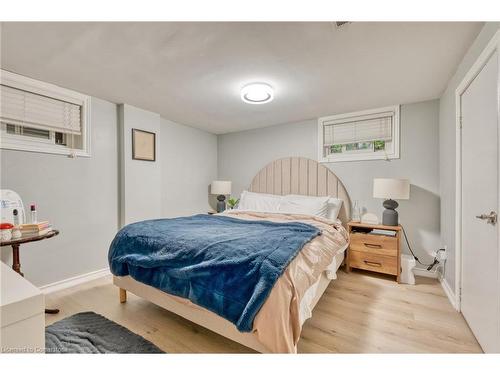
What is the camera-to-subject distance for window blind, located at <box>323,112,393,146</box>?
3.05 m

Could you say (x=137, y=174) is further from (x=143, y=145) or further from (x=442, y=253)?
(x=442, y=253)

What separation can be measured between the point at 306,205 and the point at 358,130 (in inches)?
51.2

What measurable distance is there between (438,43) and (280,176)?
8.11 ft

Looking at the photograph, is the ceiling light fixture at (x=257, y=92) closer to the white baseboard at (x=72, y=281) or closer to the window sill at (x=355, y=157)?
the window sill at (x=355, y=157)

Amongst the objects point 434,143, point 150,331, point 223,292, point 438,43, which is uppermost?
point 438,43

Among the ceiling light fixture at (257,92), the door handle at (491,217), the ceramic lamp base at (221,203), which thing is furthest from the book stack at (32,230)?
the door handle at (491,217)

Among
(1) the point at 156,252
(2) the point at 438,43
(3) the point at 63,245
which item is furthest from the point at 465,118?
(3) the point at 63,245

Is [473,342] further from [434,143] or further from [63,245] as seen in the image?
[63,245]

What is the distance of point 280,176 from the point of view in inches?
150

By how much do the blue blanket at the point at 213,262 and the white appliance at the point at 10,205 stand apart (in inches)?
37.0

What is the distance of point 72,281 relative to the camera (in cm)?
257

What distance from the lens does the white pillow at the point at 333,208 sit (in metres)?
3.06

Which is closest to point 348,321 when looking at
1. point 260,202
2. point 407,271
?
point 407,271

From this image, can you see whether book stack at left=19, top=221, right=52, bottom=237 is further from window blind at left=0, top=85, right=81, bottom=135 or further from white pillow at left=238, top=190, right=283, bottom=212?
white pillow at left=238, top=190, right=283, bottom=212
